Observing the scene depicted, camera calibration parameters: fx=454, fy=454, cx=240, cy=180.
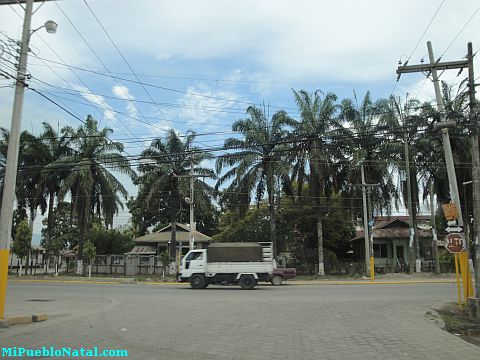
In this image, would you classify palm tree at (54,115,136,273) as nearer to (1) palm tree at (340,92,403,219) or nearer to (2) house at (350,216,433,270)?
(1) palm tree at (340,92,403,219)

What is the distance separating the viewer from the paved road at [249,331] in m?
8.47

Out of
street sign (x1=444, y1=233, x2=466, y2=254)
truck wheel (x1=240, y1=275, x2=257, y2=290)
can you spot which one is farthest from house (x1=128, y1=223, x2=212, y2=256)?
street sign (x1=444, y1=233, x2=466, y2=254)

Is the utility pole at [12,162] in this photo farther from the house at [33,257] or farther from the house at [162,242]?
the house at [162,242]

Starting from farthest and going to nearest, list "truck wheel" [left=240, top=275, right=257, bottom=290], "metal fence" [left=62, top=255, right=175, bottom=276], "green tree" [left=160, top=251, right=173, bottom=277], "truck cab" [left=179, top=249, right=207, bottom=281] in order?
"metal fence" [left=62, top=255, right=175, bottom=276]
"green tree" [left=160, top=251, right=173, bottom=277]
"truck cab" [left=179, top=249, right=207, bottom=281]
"truck wheel" [left=240, top=275, right=257, bottom=290]

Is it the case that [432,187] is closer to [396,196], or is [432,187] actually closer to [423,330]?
[396,196]

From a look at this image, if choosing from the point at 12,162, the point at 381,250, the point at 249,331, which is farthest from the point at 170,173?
the point at 249,331

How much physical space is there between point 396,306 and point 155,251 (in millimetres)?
40022

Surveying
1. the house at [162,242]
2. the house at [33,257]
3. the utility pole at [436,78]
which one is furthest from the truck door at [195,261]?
the house at [33,257]

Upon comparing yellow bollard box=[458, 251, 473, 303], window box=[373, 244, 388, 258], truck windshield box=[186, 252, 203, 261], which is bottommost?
yellow bollard box=[458, 251, 473, 303]

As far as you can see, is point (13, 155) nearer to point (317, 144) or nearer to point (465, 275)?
point (465, 275)

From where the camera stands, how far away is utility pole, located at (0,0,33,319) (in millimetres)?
12047

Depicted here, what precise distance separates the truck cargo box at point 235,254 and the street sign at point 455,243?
1264 cm

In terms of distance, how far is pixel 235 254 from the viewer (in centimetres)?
2606

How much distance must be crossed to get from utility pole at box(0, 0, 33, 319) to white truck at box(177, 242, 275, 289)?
14696 mm
